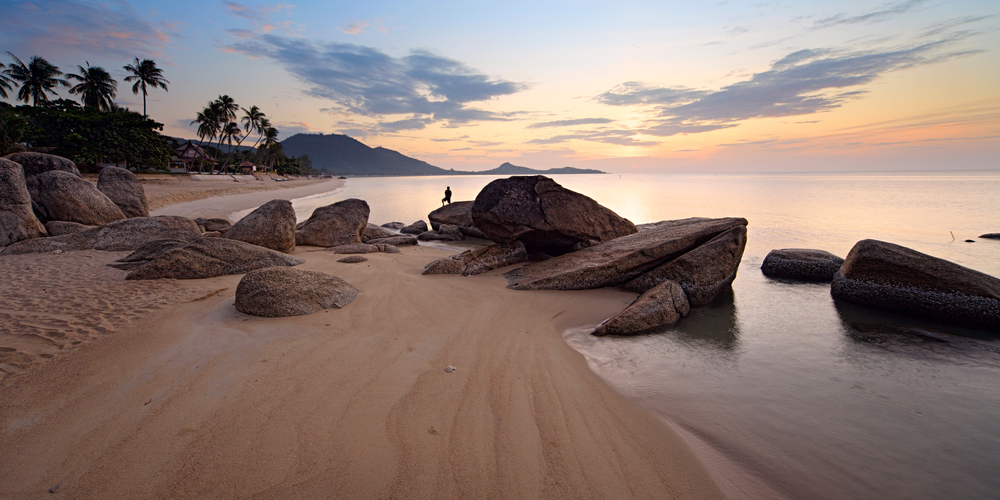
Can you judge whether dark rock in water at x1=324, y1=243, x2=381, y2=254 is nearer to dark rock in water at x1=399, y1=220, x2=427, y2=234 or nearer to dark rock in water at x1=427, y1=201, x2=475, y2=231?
dark rock in water at x1=427, y1=201, x2=475, y2=231

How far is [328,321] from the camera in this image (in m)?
5.19

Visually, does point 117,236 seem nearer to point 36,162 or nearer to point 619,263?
point 36,162

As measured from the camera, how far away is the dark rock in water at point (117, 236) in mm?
8891

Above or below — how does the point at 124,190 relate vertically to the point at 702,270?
above

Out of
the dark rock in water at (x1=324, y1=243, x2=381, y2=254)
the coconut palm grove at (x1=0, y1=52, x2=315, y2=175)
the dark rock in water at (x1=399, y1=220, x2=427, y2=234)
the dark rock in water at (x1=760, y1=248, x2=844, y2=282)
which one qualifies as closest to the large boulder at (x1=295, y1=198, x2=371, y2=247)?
the dark rock in water at (x1=324, y1=243, x2=381, y2=254)

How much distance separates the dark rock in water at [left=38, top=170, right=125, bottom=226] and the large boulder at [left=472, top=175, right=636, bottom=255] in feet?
39.9

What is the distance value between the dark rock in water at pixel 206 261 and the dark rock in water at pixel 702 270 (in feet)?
24.2

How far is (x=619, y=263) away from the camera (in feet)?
25.2

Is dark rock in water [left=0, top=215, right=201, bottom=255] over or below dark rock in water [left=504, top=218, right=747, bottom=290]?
below

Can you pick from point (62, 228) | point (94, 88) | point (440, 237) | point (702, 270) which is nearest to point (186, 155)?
point (94, 88)

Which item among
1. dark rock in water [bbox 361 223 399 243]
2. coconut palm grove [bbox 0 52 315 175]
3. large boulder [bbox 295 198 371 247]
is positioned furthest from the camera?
coconut palm grove [bbox 0 52 315 175]

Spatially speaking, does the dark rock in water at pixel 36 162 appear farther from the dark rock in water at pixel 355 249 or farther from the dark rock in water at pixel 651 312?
the dark rock in water at pixel 651 312

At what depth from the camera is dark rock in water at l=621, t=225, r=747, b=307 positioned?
7.40 metres

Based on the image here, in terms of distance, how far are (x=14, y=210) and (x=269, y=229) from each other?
6457 mm
